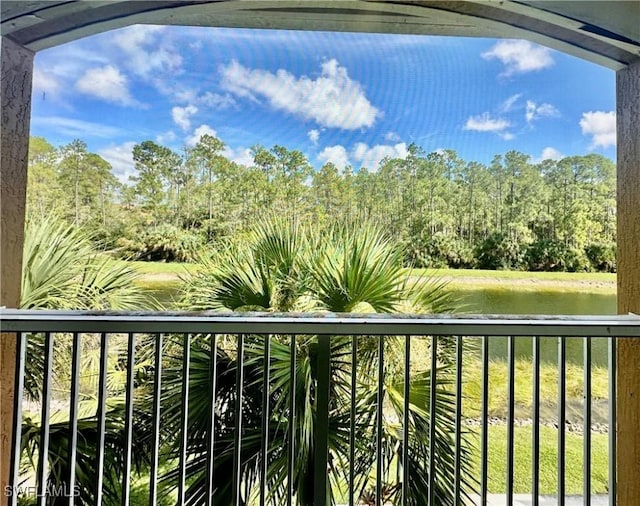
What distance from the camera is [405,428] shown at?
1562mm

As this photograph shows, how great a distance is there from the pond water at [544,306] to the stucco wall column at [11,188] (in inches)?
26.2

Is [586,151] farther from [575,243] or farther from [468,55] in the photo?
[468,55]

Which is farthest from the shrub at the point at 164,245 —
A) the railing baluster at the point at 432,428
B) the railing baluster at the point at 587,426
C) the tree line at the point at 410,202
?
the railing baluster at the point at 587,426

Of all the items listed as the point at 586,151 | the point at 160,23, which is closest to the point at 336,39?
the point at 160,23

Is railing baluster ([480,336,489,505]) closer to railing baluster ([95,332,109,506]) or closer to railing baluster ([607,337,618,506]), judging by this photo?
railing baluster ([607,337,618,506])

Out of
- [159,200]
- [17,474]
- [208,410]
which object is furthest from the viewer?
[159,200]

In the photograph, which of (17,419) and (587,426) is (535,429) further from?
(17,419)

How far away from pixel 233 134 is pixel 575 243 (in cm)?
185

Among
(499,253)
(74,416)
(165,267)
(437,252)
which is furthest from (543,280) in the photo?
(74,416)

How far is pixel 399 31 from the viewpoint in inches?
75.2

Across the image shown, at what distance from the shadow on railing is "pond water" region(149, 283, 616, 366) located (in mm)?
17

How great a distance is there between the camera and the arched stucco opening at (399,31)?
68.0 inches

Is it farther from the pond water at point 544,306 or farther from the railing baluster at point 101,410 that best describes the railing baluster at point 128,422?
the pond water at point 544,306

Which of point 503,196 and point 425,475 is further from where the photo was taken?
point 503,196
